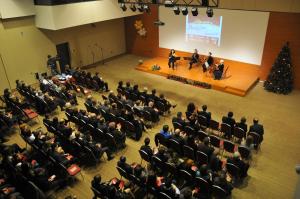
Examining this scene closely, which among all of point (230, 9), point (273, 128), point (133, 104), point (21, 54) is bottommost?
point (273, 128)

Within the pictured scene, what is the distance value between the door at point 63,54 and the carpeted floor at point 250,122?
6.20 feet

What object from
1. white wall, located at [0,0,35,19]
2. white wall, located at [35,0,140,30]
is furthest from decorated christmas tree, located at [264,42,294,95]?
white wall, located at [0,0,35,19]

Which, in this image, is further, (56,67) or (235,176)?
(56,67)

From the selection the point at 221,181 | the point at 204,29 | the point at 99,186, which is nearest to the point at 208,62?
the point at 204,29

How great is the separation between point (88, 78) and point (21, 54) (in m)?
3.88

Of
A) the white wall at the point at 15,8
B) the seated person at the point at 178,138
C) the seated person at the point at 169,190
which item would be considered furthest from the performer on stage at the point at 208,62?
the seated person at the point at 169,190

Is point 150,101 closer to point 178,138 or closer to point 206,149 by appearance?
point 178,138

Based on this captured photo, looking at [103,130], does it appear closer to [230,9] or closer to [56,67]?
[56,67]

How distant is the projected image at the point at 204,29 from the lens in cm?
1501

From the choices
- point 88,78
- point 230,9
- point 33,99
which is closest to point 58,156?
point 33,99

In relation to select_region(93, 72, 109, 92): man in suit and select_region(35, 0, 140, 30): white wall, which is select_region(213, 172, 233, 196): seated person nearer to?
select_region(93, 72, 109, 92): man in suit

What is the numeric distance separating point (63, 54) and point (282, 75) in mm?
12414

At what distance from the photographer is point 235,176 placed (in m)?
7.30

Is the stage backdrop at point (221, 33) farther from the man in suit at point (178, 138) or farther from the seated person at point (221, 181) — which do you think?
the seated person at point (221, 181)
